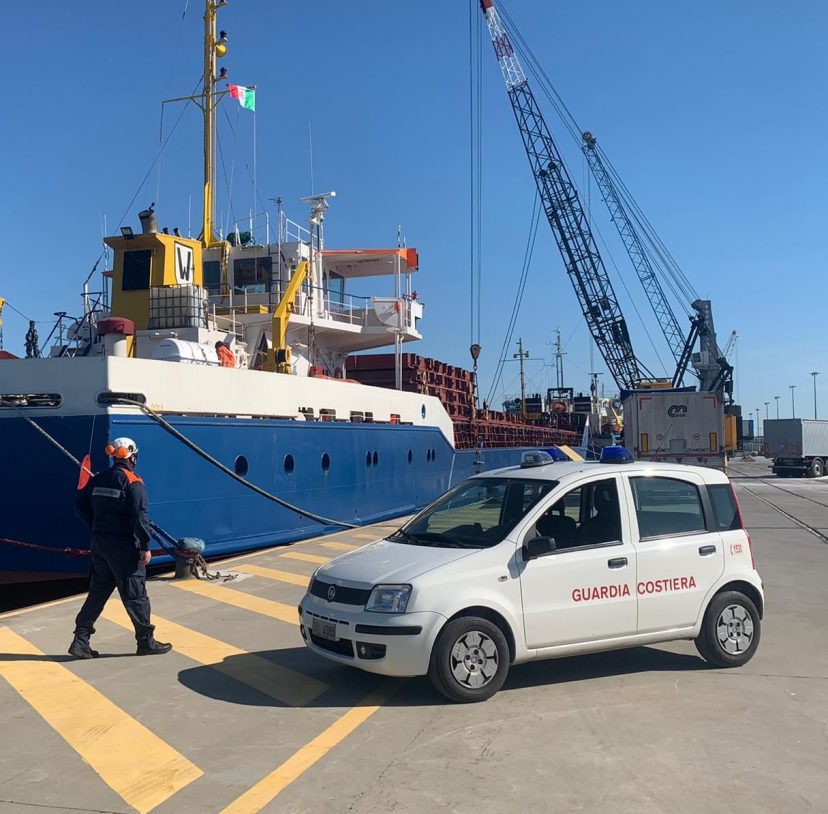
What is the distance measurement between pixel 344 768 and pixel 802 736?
266 centimetres

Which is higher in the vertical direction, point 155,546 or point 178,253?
point 178,253

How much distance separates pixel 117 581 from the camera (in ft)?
20.7

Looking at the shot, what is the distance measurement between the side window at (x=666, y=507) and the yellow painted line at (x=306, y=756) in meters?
2.18

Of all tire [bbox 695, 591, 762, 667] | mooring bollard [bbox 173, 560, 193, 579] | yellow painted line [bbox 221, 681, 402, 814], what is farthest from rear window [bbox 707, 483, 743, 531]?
mooring bollard [bbox 173, 560, 193, 579]

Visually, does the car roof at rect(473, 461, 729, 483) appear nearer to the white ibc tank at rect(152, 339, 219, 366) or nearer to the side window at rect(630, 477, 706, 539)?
the side window at rect(630, 477, 706, 539)

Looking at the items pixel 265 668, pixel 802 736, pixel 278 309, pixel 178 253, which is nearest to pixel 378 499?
pixel 278 309

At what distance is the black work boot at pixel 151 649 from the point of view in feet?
21.3

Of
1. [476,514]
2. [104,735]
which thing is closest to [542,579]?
[476,514]

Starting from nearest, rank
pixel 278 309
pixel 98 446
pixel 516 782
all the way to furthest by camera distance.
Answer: pixel 516 782 < pixel 98 446 < pixel 278 309

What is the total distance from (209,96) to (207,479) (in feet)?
31.7

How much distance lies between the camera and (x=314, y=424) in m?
13.9

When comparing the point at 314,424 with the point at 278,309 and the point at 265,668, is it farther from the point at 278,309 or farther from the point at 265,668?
the point at 265,668

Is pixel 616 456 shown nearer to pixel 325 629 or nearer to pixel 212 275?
pixel 325 629

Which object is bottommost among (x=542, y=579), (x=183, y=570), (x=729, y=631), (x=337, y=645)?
(x=183, y=570)
